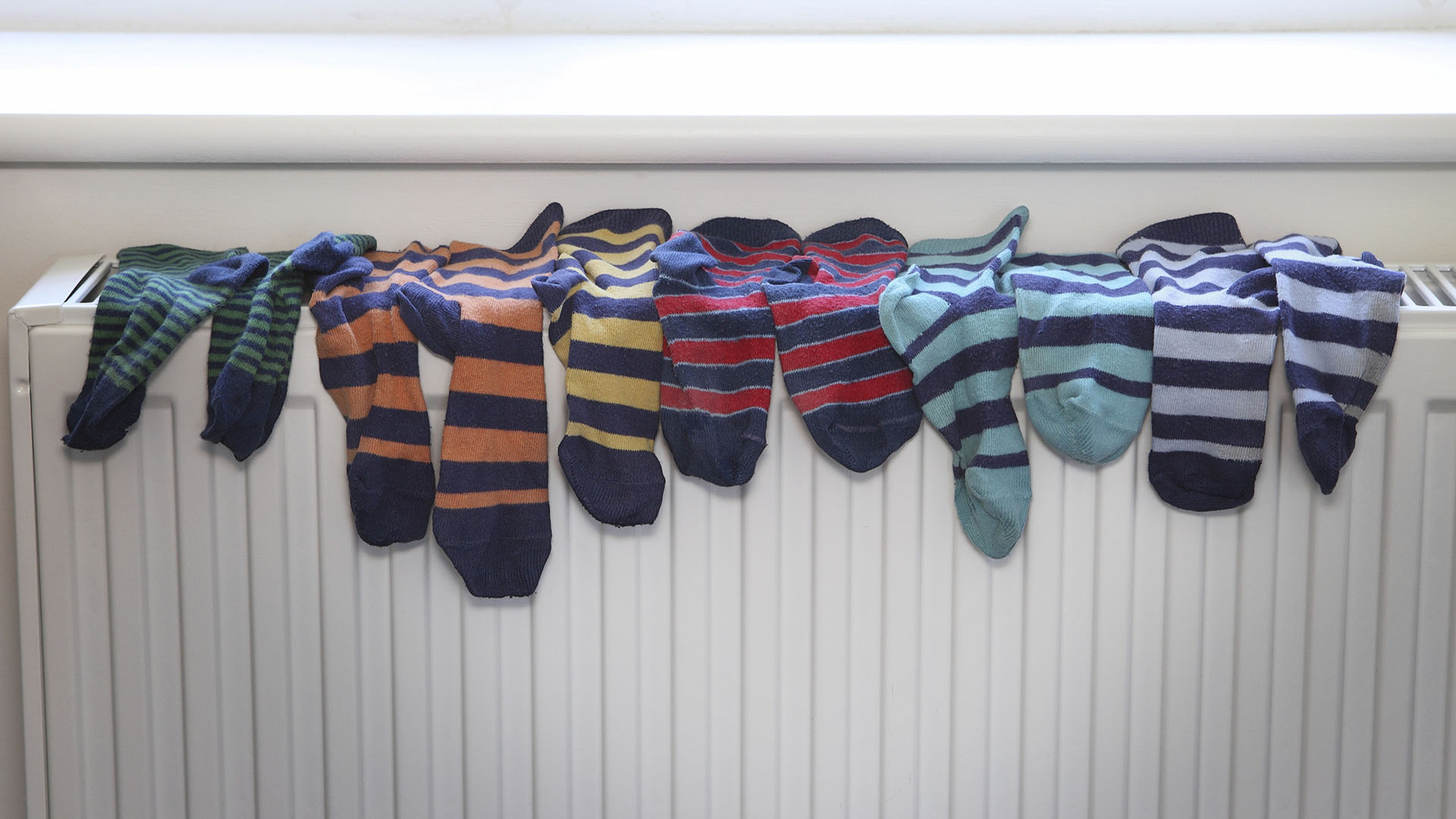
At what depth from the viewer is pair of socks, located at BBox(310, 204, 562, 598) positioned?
713 millimetres

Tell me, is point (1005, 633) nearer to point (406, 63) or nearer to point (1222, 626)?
point (1222, 626)

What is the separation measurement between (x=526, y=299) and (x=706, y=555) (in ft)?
0.78

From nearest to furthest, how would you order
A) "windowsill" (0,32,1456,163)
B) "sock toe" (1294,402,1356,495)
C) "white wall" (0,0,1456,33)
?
1. "sock toe" (1294,402,1356,495)
2. "windowsill" (0,32,1456,163)
3. "white wall" (0,0,1456,33)

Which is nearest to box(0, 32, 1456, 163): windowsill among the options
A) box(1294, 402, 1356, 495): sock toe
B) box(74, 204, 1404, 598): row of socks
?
box(74, 204, 1404, 598): row of socks

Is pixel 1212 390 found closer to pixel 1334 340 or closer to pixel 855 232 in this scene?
pixel 1334 340

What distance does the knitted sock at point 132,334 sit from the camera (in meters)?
0.71

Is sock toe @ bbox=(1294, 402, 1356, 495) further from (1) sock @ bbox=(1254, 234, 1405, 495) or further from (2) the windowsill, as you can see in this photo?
(2) the windowsill

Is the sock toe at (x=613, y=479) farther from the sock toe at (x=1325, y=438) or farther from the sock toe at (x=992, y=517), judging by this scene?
the sock toe at (x=1325, y=438)

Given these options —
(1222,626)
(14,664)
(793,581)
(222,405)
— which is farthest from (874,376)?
(14,664)

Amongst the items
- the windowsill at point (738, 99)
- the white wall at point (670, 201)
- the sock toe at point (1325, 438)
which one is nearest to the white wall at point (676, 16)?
the windowsill at point (738, 99)

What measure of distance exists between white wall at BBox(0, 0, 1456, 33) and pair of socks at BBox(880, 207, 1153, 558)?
0.34 meters

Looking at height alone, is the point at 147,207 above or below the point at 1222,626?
above

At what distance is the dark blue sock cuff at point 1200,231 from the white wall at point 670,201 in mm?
47

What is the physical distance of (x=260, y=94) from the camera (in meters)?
0.85
